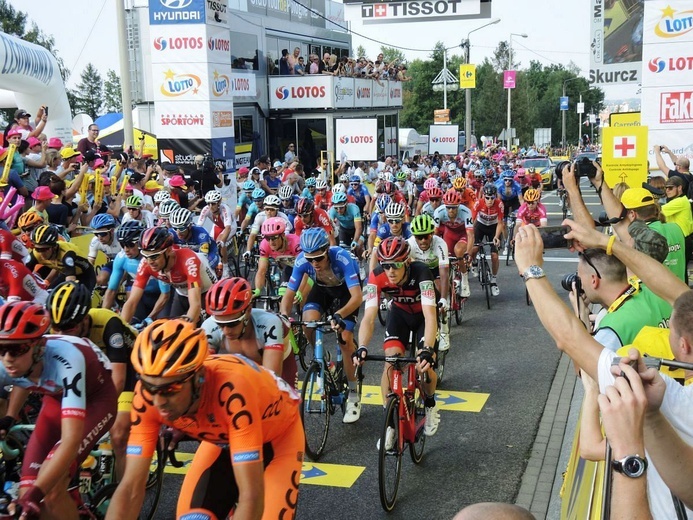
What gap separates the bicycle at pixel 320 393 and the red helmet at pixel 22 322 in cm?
332

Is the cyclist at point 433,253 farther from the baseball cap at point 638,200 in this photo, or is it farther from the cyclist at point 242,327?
the cyclist at point 242,327

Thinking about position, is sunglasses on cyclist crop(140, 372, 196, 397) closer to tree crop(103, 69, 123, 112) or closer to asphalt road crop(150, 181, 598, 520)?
asphalt road crop(150, 181, 598, 520)

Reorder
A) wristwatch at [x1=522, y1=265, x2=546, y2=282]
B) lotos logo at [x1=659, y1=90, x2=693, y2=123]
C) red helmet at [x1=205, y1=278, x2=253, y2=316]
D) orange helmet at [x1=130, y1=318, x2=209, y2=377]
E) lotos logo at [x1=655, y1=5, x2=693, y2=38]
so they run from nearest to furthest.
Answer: wristwatch at [x1=522, y1=265, x2=546, y2=282], orange helmet at [x1=130, y1=318, x2=209, y2=377], red helmet at [x1=205, y1=278, x2=253, y2=316], lotos logo at [x1=655, y1=5, x2=693, y2=38], lotos logo at [x1=659, y1=90, x2=693, y2=123]

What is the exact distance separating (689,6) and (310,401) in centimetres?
1112

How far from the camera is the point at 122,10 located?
20.9 meters

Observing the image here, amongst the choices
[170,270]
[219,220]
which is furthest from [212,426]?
[219,220]

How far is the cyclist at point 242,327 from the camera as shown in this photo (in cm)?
508

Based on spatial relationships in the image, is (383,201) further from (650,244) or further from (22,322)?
(22,322)

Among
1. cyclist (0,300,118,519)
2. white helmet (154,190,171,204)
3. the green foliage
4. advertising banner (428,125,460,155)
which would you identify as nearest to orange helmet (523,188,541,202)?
white helmet (154,190,171,204)

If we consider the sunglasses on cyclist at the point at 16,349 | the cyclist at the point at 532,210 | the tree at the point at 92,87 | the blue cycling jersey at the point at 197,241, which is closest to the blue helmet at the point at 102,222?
the blue cycling jersey at the point at 197,241

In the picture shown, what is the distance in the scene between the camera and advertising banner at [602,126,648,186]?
12.8m

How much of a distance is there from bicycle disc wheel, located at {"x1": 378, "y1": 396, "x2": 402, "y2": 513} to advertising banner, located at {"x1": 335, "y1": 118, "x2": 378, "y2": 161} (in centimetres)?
1846

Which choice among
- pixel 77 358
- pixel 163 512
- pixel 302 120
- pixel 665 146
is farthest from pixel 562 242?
pixel 302 120

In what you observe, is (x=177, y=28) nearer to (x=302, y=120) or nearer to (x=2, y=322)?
(x=2, y=322)
